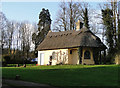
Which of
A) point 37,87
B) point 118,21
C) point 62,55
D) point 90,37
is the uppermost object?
point 118,21

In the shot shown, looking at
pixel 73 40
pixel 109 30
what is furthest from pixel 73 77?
pixel 109 30

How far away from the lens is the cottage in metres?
32.9

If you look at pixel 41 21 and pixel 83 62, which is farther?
pixel 41 21

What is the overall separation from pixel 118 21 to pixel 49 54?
13488 mm

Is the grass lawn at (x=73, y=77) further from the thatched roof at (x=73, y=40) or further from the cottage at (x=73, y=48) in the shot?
the thatched roof at (x=73, y=40)

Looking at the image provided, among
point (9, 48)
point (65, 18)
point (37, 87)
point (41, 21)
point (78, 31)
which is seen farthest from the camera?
point (9, 48)

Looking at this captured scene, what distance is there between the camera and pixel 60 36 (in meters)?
36.8

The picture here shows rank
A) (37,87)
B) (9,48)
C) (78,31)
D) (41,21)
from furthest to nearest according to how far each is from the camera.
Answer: (9,48), (41,21), (78,31), (37,87)

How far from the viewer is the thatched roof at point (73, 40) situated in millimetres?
32991

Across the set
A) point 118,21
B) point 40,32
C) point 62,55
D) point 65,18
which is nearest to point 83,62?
point 62,55

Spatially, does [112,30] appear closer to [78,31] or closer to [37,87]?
[78,31]

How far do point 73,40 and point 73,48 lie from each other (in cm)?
139

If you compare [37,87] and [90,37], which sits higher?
[90,37]

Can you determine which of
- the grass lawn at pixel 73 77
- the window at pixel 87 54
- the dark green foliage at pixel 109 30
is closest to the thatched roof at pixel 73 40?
the window at pixel 87 54
